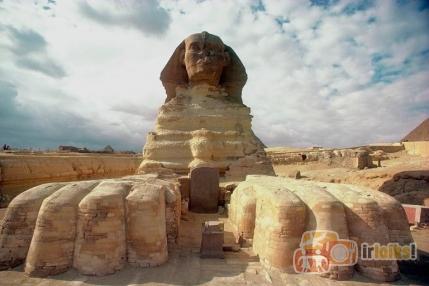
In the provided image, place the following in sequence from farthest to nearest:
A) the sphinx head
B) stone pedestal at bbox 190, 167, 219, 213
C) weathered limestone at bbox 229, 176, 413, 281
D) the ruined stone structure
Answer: the sphinx head < the ruined stone structure < stone pedestal at bbox 190, 167, 219, 213 < weathered limestone at bbox 229, 176, 413, 281

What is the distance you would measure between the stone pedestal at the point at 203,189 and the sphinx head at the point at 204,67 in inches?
191

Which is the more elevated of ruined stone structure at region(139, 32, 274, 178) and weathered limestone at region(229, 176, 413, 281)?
ruined stone structure at region(139, 32, 274, 178)

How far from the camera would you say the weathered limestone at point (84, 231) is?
4.33 meters

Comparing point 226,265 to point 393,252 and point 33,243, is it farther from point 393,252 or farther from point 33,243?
point 33,243

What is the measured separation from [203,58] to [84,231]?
9.45m

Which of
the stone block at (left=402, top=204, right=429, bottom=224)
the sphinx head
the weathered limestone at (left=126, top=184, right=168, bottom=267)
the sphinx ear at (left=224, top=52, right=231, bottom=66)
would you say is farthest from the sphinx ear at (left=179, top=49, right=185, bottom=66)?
the stone block at (left=402, top=204, right=429, bottom=224)

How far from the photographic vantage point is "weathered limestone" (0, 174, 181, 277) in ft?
14.2

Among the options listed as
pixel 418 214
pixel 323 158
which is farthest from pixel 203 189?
pixel 323 158

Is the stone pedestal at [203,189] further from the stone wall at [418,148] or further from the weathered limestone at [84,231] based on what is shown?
the stone wall at [418,148]

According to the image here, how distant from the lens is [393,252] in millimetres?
4535

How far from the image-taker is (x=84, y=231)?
445 centimetres

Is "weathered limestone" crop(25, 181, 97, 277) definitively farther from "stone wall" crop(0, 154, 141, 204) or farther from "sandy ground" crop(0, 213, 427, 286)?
"stone wall" crop(0, 154, 141, 204)

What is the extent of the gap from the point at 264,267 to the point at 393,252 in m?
2.03

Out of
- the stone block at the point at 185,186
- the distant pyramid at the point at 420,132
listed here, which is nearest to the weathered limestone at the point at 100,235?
the stone block at the point at 185,186
